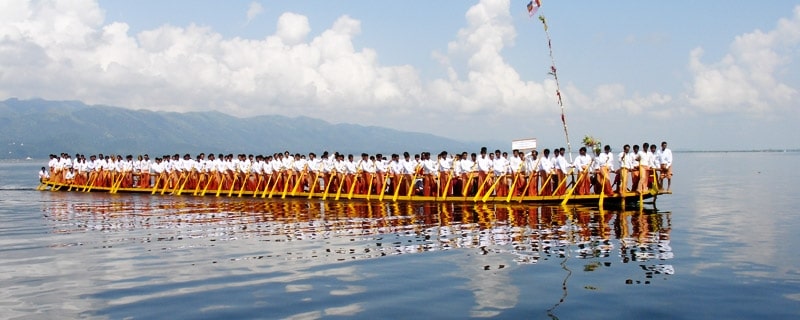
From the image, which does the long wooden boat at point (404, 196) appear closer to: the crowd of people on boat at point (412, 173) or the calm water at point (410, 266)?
the crowd of people on boat at point (412, 173)

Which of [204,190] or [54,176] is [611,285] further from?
[54,176]

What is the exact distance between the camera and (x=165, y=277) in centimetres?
1222

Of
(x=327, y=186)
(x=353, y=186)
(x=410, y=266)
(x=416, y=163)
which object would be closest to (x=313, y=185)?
(x=327, y=186)

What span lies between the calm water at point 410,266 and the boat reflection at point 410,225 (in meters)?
0.07

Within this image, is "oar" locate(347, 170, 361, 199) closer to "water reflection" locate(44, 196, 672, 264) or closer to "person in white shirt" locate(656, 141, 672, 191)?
"water reflection" locate(44, 196, 672, 264)

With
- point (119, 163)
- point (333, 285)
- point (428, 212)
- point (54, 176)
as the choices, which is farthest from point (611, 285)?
point (54, 176)

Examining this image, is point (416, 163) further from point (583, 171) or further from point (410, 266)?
point (410, 266)

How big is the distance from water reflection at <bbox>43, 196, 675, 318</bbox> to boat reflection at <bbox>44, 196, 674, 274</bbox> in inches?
1.2

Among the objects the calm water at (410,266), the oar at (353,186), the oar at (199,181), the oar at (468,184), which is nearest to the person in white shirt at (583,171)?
the calm water at (410,266)

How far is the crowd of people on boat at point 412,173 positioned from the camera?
959 inches

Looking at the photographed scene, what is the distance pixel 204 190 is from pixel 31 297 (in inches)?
1077

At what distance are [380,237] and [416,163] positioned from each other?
12.7 metres

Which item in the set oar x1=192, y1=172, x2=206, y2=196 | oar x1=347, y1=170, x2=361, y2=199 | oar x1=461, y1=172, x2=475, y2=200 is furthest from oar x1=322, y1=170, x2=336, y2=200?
oar x1=192, y1=172, x2=206, y2=196

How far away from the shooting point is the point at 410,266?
1302 cm
